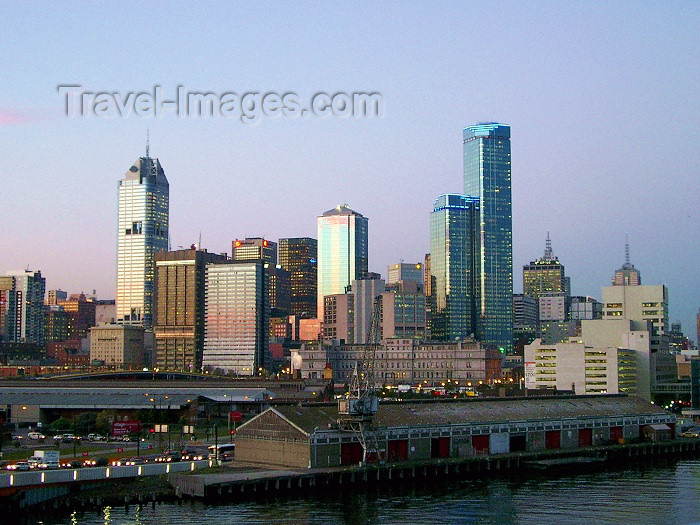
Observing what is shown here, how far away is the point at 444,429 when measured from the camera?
111562mm

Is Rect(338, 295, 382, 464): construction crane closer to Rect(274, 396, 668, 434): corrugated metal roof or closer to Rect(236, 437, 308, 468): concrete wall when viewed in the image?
Rect(274, 396, 668, 434): corrugated metal roof

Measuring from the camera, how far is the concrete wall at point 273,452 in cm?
10131

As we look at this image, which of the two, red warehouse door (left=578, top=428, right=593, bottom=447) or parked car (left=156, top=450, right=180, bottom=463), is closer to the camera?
parked car (left=156, top=450, right=180, bottom=463)

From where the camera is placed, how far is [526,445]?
11981 centimetres

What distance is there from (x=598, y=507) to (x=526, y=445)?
3083 cm

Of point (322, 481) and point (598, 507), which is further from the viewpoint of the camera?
point (322, 481)

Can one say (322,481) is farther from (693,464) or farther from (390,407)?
(693,464)

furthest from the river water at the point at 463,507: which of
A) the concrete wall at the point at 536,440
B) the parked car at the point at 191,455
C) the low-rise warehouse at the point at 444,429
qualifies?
the parked car at the point at 191,455

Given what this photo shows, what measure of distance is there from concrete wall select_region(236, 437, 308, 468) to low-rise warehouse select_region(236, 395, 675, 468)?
0.31ft

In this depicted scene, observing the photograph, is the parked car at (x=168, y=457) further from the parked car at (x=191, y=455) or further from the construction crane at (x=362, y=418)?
the construction crane at (x=362, y=418)

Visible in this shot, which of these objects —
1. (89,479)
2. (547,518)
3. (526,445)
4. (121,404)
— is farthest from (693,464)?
(121,404)

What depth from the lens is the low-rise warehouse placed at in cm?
10269

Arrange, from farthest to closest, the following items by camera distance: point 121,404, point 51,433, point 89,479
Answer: point 121,404 < point 51,433 < point 89,479

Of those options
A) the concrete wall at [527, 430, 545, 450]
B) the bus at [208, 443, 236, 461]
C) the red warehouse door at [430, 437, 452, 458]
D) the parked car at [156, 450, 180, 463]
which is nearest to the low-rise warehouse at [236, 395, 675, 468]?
the concrete wall at [527, 430, 545, 450]
